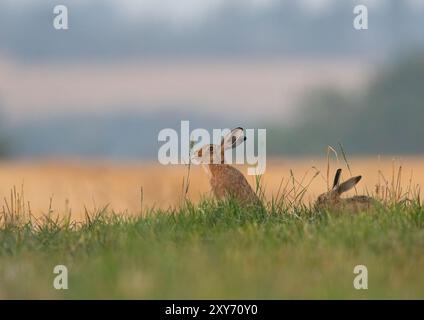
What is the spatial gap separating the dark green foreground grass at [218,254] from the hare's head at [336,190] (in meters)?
0.43

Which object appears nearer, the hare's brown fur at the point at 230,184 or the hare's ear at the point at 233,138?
the hare's brown fur at the point at 230,184

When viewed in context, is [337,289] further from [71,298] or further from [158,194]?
[158,194]

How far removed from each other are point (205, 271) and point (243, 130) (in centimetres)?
320

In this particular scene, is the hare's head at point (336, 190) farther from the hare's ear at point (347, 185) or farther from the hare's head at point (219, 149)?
the hare's head at point (219, 149)

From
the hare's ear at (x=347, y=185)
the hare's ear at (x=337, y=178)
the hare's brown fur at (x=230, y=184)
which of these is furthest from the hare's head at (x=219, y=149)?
the hare's ear at (x=347, y=185)

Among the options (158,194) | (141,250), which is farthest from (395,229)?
(158,194)

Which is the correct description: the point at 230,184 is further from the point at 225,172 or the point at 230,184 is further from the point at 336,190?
the point at 336,190

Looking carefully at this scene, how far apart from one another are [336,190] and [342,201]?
0.77ft

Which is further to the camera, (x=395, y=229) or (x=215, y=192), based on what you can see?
(x=215, y=192)

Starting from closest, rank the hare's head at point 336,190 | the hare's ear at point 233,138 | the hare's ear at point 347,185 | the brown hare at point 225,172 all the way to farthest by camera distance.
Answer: the hare's head at point 336,190 < the brown hare at point 225,172 < the hare's ear at point 347,185 < the hare's ear at point 233,138

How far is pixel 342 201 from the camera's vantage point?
385 inches

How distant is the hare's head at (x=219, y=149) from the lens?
10.4 m

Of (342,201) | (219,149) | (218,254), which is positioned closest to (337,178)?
(342,201)
